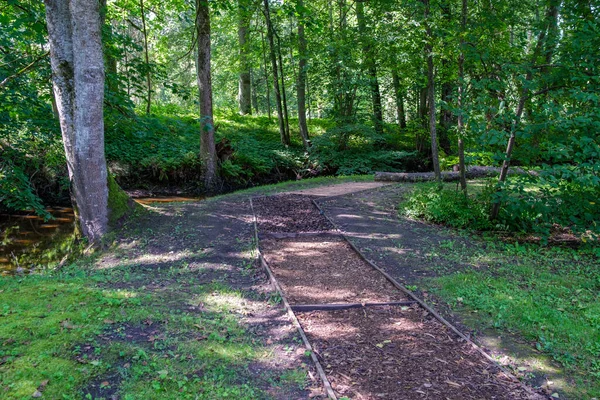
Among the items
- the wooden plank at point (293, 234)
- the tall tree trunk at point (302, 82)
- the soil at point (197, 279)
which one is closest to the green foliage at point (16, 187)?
the soil at point (197, 279)

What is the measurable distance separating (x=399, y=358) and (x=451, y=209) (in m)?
6.15

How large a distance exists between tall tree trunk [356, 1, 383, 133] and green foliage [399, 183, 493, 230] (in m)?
6.26

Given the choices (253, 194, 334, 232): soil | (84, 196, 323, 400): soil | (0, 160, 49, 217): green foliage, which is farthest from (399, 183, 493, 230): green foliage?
(0, 160, 49, 217): green foliage

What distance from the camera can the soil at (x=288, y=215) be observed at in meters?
8.98

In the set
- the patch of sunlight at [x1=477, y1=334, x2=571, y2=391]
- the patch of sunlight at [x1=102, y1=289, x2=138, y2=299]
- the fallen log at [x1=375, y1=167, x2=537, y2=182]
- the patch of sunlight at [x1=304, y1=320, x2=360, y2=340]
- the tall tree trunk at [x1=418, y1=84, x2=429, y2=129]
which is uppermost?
the tall tree trunk at [x1=418, y1=84, x2=429, y2=129]

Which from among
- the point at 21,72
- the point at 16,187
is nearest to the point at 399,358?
the point at 16,187

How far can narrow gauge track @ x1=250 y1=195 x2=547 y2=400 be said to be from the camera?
3.73 meters

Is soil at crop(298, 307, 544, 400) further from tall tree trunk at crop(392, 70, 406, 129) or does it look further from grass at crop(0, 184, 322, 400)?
tall tree trunk at crop(392, 70, 406, 129)

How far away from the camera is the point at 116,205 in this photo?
8.86m

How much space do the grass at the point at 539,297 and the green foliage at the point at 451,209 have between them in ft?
4.74

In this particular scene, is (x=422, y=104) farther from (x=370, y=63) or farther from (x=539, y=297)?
(x=539, y=297)

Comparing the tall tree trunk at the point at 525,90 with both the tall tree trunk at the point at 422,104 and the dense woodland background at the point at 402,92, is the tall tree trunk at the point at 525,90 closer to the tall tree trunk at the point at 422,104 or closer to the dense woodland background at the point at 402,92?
the dense woodland background at the point at 402,92

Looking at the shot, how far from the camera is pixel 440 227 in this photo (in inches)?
373

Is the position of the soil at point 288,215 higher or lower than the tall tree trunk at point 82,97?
lower
